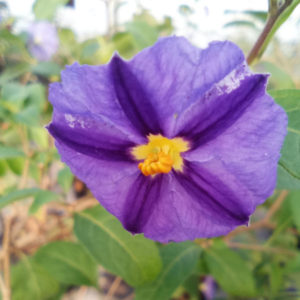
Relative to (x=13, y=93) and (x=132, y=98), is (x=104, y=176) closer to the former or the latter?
(x=132, y=98)

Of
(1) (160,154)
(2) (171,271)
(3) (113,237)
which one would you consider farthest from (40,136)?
(1) (160,154)

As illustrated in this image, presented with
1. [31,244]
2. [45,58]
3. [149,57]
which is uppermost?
[149,57]

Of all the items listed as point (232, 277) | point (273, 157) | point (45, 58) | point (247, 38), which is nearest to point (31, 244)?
point (232, 277)

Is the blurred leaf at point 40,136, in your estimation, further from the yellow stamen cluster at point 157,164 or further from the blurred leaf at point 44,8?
the yellow stamen cluster at point 157,164

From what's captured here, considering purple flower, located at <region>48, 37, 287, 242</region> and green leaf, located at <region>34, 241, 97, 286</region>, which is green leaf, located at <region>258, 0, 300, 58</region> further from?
green leaf, located at <region>34, 241, 97, 286</region>

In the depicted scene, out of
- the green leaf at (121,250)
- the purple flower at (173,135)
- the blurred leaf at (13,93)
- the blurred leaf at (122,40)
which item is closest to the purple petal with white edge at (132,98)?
the purple flower at (173,135)

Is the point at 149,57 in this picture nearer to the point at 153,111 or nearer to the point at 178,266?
the point at 153,111

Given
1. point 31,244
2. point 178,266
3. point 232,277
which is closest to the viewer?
point 178,266

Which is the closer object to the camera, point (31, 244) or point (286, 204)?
point (286, 204)
